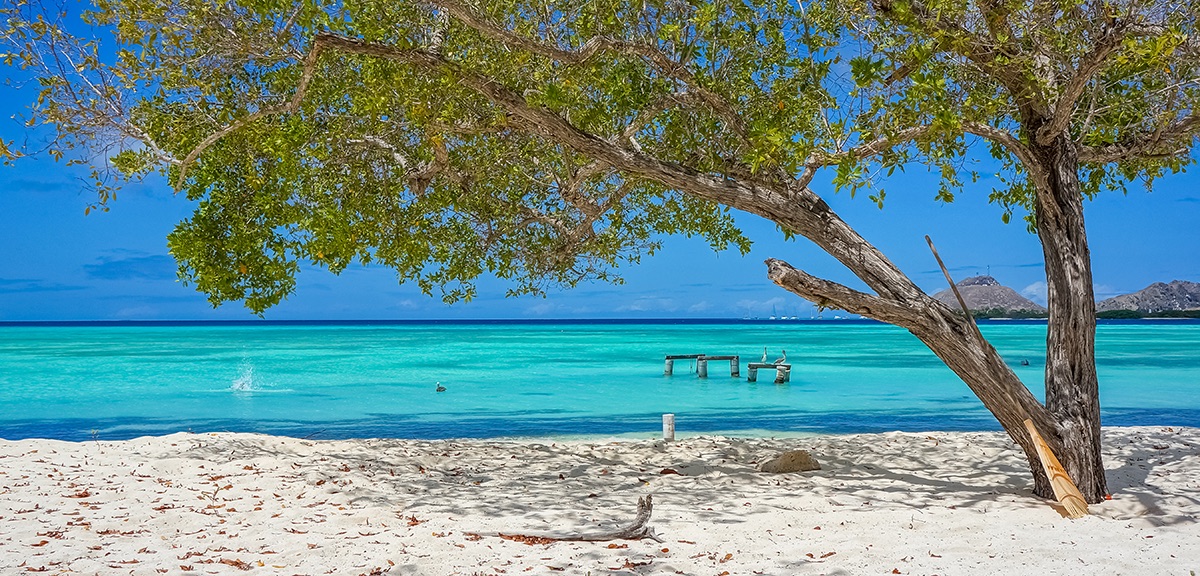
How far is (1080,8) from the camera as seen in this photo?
664cm

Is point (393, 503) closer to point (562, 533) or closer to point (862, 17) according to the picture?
point (562, 533)

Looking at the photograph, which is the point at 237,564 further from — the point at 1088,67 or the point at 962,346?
the point at 1088,67

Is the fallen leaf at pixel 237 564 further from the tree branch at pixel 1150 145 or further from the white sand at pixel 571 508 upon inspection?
the tree branch at pixel 1150 145

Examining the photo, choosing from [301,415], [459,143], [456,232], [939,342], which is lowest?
[301,415]

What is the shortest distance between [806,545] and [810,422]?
11906 mm

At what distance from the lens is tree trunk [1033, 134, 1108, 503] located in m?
7.16

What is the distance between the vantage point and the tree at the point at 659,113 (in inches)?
253

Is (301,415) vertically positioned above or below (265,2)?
below

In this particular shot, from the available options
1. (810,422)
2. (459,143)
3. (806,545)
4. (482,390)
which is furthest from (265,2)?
(482,390)

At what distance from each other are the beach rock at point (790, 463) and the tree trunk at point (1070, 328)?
2.89 m

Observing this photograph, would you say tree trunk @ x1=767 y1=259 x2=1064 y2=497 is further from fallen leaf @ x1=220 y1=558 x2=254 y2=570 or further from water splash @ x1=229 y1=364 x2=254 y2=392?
water splash @ x1=229 y1=364 x2=254 y2=392

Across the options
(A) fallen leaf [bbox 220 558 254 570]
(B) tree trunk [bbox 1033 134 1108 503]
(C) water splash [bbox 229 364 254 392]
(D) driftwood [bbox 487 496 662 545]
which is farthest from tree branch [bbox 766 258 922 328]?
(C) water splash [bbox 229 364 254 392]

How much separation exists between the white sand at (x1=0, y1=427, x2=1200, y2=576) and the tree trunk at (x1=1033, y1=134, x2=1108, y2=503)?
17.3 inches

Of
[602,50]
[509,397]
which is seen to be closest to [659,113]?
[602,50]
